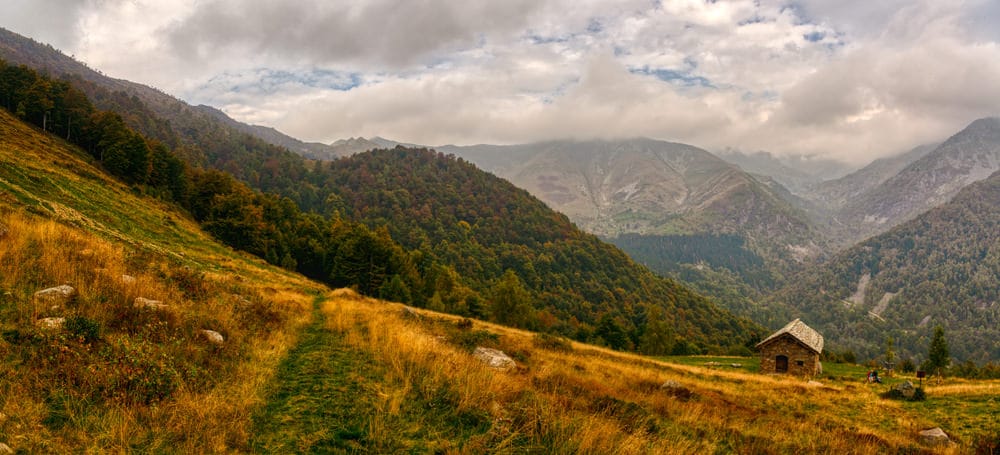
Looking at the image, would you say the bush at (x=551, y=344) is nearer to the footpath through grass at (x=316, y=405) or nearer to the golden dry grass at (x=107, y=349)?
the golden dry grass at (x=107, y=349)

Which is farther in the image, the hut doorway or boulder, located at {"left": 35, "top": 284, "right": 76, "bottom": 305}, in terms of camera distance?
the hut doorway

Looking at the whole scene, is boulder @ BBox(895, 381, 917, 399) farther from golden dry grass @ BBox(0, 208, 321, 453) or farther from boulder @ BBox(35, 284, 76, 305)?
boulder @ BBox(35, 284, 76, 305)

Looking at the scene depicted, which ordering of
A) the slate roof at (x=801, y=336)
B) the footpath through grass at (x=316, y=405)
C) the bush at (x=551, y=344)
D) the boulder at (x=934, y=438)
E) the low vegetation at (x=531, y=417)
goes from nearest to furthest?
1. the footpath through grass at (x=316, y=405)
2. the low vegetation at (x=531, y=417)
3. the boulder at (x=934, y=438)
4. the bush at (x=551, y=344)
5. the slate roof at (x=801, y=336)

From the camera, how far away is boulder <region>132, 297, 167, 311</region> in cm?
1147

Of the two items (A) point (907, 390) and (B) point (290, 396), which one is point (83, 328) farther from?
(A) point (907, 390)

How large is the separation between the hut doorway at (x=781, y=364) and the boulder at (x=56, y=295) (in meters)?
52.6

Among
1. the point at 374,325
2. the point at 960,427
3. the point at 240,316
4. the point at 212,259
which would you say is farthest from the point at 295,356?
the point at 212,259

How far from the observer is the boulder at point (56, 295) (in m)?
10.3

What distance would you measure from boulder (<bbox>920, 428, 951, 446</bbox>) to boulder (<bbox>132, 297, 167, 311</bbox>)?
23087 millimetres

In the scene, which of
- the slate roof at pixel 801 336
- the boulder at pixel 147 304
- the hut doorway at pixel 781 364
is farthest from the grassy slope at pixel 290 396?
the hut doorway at pixel 781 364

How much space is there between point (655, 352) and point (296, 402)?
9732cm

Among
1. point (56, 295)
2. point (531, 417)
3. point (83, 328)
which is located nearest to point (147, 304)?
point (56, 295)

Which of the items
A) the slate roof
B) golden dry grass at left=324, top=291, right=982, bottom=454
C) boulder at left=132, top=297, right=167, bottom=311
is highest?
boulder at left=132, top=297, right=167, bottom=311

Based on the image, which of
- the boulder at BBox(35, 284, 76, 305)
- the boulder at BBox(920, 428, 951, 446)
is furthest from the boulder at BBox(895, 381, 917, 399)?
the boulder at BBox(35, 284, 76, 305)
